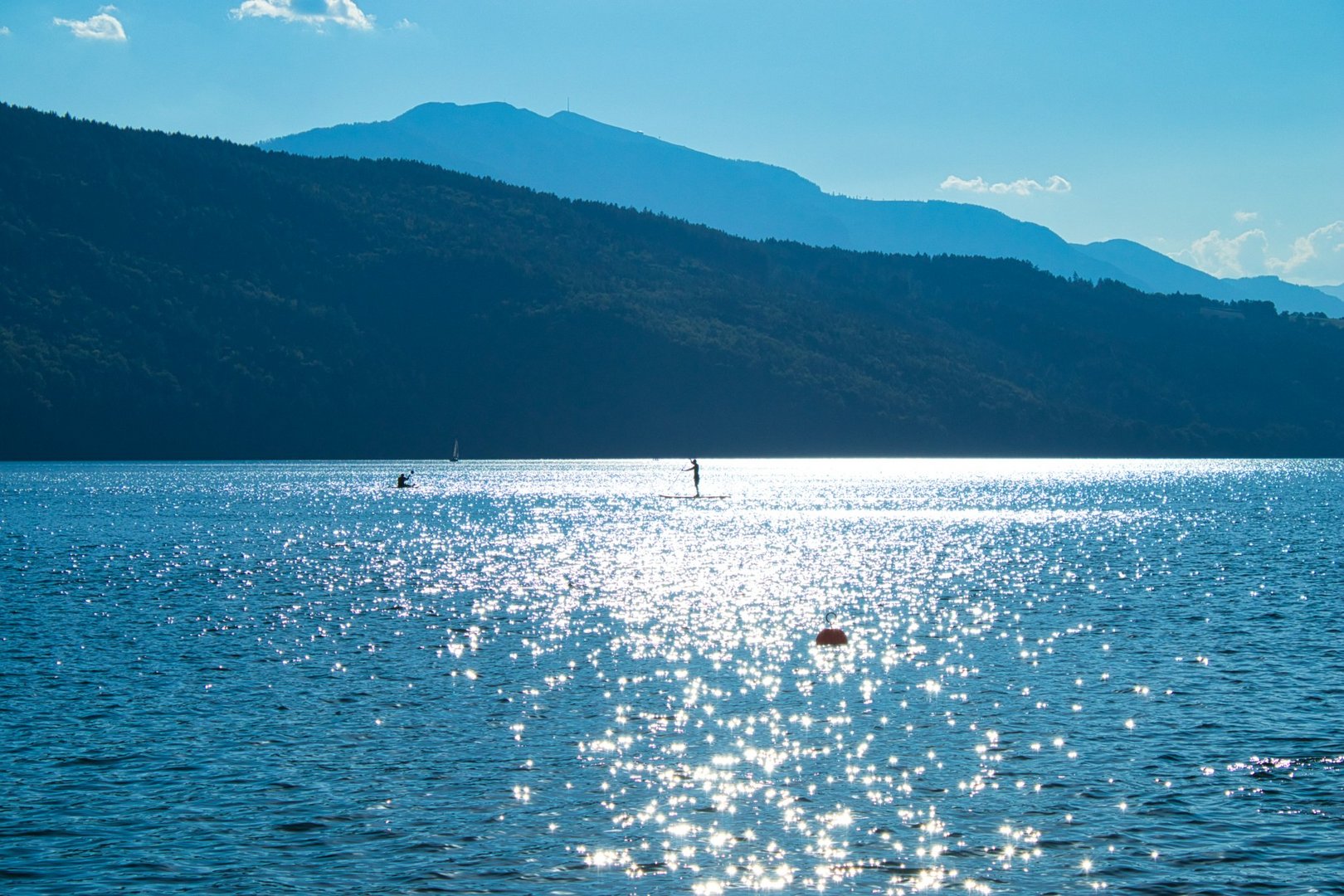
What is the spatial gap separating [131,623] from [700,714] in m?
28.7

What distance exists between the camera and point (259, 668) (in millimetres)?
41688

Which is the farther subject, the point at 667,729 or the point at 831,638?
the point at 831,638

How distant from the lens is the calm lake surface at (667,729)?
22.7 meters

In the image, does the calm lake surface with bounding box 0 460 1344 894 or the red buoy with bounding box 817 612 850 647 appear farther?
the red buoy with bounding box 817 612 850 647

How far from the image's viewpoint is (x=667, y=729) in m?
32.8

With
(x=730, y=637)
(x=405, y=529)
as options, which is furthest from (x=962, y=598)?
(x=405, y=529)

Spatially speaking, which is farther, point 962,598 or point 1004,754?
point 962,598

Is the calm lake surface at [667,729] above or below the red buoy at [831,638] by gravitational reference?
below

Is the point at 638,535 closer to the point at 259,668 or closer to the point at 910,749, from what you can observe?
the point at 259,668

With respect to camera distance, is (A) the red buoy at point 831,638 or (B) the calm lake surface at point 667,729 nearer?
(B) the calm lake surface at point 667,729

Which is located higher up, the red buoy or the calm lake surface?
the red buoy

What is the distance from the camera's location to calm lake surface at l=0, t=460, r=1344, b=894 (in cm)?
2273

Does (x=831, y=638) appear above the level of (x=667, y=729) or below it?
above

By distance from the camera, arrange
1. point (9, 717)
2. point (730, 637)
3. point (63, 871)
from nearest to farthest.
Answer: point (63, 871) → point (9, 717) → point (730, 637)
